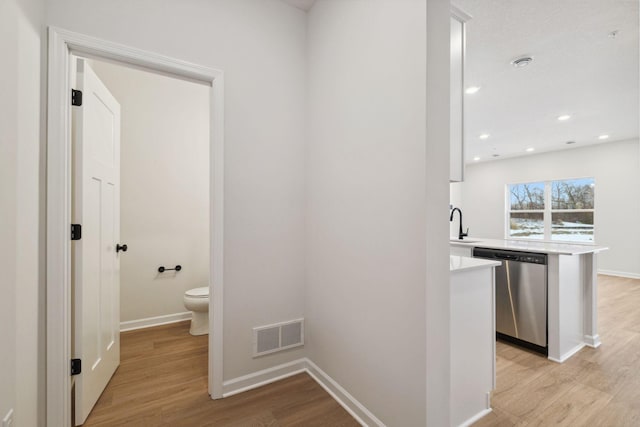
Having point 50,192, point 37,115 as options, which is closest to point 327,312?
point 50,192

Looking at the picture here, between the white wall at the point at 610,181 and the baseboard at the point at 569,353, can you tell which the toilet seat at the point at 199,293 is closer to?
the baseboard at the point at 569,353

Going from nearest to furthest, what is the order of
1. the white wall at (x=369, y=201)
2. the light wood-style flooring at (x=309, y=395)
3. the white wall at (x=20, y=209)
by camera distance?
the white wall at (x=20, y=209), the white wall at (x=369, y=201), the light wood-style flooring at (x=309, y=395)

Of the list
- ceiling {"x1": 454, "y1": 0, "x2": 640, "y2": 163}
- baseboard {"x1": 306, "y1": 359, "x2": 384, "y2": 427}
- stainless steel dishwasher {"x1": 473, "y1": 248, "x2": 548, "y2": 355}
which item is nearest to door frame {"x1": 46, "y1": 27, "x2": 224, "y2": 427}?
baseboard {"x1": 306, "y1": 359, "x2": 384, "y2": 427}

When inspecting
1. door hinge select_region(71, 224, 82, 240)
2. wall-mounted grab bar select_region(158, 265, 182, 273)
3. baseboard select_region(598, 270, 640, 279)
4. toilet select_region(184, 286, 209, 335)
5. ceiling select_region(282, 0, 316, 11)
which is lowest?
baseboard select_region(598, 270, 640, 279)

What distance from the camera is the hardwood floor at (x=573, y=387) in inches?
68.3

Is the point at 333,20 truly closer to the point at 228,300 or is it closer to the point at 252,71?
the point at 252,71

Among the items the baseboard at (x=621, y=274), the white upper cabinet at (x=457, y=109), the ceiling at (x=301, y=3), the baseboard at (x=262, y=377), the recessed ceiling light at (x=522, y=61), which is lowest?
the baseboard at (x=621, y=274)

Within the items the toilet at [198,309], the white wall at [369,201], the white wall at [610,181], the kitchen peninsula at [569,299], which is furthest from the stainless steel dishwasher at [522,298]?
the white wall at [610,181]

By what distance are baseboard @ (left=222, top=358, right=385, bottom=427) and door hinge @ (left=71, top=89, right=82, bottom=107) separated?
6.38 ft

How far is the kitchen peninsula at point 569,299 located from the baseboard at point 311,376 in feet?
6.33

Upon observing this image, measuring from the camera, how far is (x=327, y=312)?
2031mm

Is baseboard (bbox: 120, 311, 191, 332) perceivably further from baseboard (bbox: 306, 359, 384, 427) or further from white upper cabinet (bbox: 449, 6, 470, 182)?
white upper cabinet (bbox: 449, 6, 470, 182)

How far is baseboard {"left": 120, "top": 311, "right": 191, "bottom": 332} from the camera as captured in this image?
305cm

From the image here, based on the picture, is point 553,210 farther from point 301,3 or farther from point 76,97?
point 76,97
